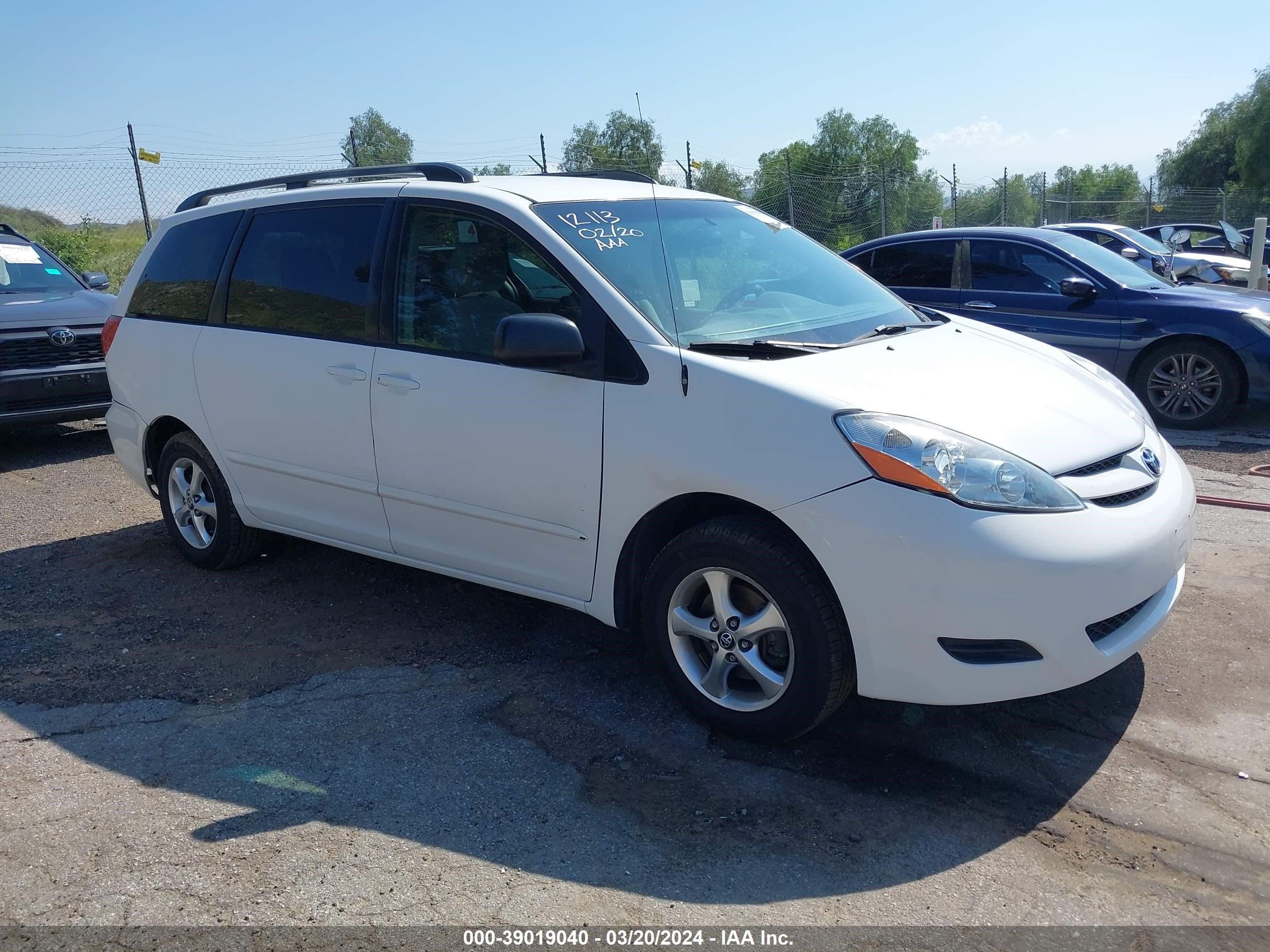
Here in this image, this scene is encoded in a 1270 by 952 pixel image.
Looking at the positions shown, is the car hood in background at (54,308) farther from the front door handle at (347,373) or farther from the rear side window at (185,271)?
the front door handle at (347,373)

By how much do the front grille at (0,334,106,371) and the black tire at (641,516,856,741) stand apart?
6.68m

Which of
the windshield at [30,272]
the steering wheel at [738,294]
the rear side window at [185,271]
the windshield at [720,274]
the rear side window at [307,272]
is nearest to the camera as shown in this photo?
the windshield at [720,274]

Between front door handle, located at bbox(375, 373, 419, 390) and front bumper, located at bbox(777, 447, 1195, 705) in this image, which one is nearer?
front bumper, located at bbox(777, 447, 1195, 705)

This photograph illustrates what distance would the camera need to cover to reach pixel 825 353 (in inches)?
141

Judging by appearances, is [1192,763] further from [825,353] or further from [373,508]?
[373,508]

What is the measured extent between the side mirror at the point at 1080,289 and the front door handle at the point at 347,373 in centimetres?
629

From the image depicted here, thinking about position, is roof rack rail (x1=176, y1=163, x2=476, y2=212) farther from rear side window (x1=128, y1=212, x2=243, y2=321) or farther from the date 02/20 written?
the date 02/20 written

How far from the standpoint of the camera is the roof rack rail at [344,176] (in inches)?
174

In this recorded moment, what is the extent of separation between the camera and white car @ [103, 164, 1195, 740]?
301cm

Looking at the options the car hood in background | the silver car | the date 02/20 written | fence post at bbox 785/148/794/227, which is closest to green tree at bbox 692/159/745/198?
fence post at bbox 785/148/794/227

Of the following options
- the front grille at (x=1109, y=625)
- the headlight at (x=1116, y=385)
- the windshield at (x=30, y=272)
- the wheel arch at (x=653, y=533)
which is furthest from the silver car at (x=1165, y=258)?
the windshield at (x=30, y=272)

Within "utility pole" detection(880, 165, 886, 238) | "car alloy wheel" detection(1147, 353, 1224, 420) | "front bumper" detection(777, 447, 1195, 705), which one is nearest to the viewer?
"front bumper" detection(777, 447, 1195, 705)

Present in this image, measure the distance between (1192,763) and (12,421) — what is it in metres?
8.29

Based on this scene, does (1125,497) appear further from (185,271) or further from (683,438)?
(185,271)
